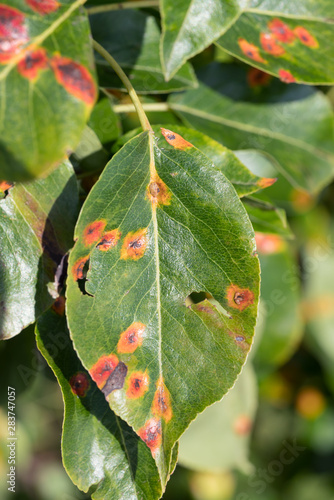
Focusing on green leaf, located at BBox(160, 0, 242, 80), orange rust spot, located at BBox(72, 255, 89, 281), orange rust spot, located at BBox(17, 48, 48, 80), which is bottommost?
orange rust spot, located at BBox(72, 255, 89, 281)

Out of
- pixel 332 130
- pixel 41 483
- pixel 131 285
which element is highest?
pixel 131 285

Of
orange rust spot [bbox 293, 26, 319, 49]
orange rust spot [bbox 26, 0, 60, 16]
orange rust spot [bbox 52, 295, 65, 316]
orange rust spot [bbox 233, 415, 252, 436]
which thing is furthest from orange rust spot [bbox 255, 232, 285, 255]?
orange rust spot [bbox 26, 0, 60, 16]

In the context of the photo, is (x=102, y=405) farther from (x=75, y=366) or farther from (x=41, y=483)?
(x=41, y=483)

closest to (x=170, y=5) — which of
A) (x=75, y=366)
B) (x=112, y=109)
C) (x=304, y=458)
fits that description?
(x=112, y=109)

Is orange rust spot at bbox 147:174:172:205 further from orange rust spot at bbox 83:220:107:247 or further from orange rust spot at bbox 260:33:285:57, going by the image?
orange rust spot at bbox 260:33:285:57

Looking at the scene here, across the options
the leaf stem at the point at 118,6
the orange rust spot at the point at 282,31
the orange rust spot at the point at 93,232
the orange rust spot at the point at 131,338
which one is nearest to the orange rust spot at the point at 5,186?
the orange rust spot at the point at 93,232

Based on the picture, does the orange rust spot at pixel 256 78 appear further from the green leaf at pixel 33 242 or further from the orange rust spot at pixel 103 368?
the orange rust spot at pixel 103 368

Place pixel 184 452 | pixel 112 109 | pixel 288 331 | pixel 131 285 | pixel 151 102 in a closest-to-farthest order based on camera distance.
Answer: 1. pixel 131 285
2. pixel 112 109
3. pixel 151 102
4. pixel 184 452
5. pixel 288 331
